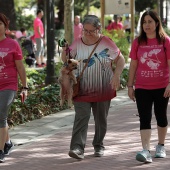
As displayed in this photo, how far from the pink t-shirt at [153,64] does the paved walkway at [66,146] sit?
0.91m

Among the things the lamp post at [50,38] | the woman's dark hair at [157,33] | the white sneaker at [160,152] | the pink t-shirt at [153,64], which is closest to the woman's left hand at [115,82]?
the pink t-shirt at [153,64]

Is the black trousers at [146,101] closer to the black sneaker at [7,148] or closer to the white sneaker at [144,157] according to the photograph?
the white sneaker at [144,157]

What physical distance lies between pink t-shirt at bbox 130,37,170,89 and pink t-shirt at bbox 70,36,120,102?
342 millimetres

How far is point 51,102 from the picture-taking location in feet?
38.0

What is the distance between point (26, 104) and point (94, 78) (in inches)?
139

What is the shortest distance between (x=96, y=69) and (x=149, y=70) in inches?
23.8

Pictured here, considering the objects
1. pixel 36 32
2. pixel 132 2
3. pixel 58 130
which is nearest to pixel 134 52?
pixel 58 130

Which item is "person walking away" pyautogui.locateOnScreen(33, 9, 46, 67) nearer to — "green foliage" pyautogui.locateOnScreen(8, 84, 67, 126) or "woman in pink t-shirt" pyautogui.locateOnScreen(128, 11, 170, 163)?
"green foliage" pyautogui.locateOnScreen(8, 84, 67, 126)

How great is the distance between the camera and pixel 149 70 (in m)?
7.30

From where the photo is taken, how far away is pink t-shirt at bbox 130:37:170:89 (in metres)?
7.29

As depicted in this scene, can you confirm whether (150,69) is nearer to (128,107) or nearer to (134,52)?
(134,52)

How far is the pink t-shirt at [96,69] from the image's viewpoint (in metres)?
7.37

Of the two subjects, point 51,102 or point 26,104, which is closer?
point 26,104

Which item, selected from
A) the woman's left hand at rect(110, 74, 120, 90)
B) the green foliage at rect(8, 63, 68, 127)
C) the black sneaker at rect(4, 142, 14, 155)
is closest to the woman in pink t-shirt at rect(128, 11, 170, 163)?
the woman's left hand at rect(110, 74, 120, 90)
